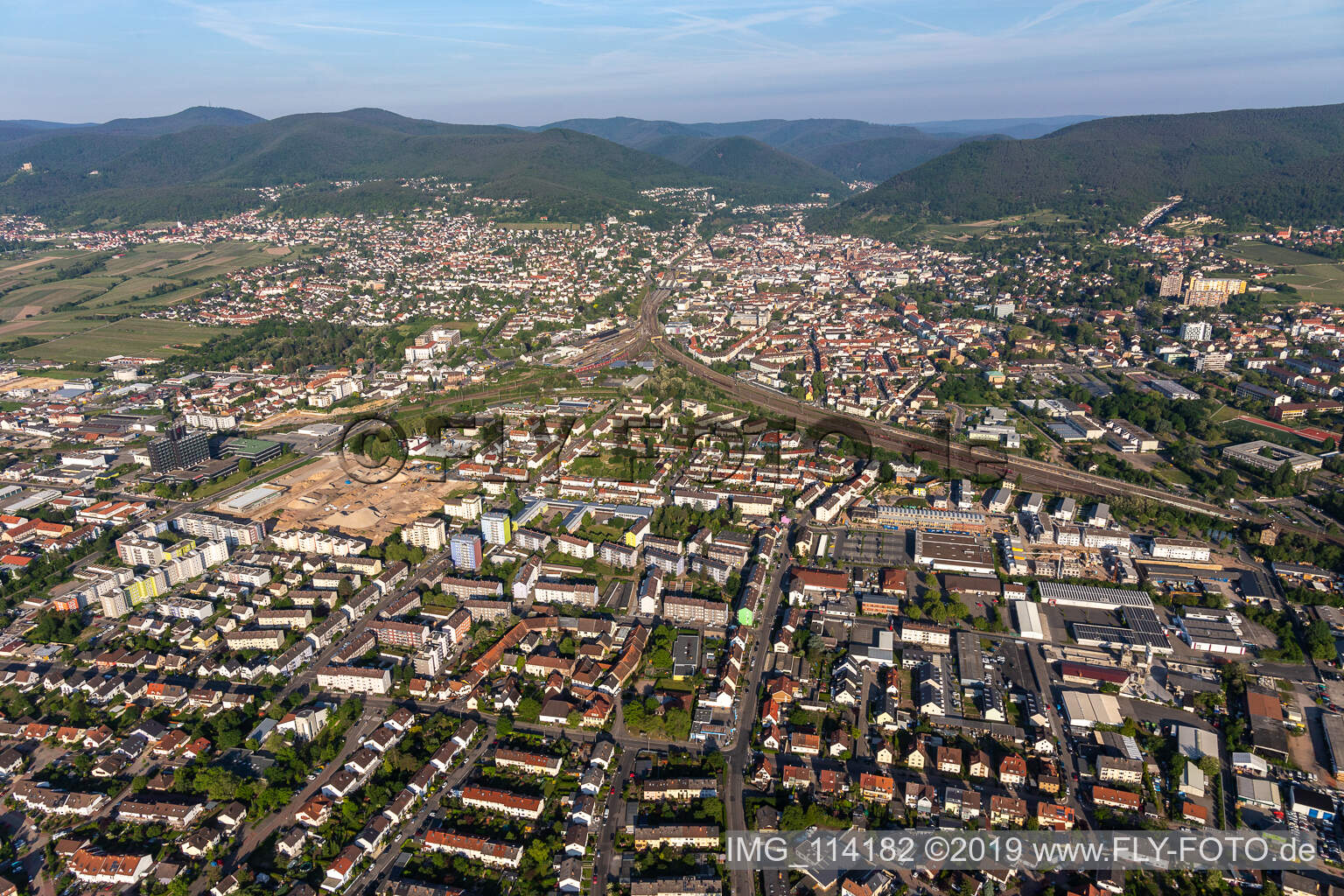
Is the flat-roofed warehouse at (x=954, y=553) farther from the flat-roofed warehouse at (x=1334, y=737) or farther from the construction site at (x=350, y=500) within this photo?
the construction site at (x=350, y=500)

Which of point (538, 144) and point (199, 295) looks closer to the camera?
point (199, 295)

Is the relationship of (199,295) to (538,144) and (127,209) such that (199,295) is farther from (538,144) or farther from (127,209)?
(538,144)

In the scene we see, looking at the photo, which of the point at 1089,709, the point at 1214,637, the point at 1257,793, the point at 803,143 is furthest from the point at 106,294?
the point at 803,143

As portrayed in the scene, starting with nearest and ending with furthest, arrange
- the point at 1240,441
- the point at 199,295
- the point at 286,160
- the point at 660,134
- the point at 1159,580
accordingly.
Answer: the point at 1159,580 → the point at 1240,441 → the point at 199,295 → the point at 286,160 → the point at 660,134

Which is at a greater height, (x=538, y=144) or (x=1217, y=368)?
(x=538, y=144)

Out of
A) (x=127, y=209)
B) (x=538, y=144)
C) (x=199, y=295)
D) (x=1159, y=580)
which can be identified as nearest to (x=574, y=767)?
(x=1159, y=580)

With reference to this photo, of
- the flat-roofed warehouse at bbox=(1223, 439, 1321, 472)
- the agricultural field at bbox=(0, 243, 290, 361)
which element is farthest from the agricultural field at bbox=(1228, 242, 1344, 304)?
the agricultural field at bbox=(0, 243, 290, 361)

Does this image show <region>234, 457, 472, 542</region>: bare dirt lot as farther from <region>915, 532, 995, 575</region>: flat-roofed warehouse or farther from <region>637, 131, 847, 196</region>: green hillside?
<region>637, 131, 847, 196</region>: green hillside
